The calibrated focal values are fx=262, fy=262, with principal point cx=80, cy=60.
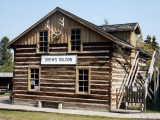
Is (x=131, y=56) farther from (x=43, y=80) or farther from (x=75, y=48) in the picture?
(x=43, y=80)

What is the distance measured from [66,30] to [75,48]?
4.64 ft

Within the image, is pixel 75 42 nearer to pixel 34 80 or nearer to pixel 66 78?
pixel 66 78

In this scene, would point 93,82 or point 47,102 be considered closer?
point 93,82

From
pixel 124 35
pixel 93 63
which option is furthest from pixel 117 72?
pixel 124 35

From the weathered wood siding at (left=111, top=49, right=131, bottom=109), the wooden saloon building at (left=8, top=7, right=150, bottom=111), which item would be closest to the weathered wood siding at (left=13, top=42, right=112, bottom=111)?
the wooden saloon building at (left=8, top=7, right=150, bottom=111)

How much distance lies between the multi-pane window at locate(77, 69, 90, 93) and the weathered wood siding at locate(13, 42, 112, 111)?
287 millimetres

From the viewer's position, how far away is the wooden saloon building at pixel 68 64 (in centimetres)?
1692

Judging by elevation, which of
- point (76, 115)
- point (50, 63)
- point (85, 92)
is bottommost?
point (76, 115)

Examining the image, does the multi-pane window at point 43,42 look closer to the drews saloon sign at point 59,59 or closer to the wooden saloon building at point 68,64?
the wooden saloon building at point 68,64

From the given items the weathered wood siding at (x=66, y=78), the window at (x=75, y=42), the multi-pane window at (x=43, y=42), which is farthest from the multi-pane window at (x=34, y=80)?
the window at (x=75, y=42)

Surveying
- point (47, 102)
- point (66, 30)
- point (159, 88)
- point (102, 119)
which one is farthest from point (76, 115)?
point (159, 88)

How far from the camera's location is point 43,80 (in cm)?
1872

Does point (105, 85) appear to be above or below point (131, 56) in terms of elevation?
below

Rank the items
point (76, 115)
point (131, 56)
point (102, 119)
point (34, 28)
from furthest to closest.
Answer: point (131, 56) → point (34, 28) → point (76, 115) → point (102, 119)
